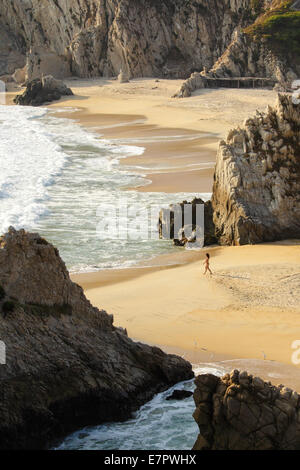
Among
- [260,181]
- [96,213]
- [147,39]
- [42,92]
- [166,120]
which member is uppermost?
[147,39]

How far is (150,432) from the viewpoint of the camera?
829 centimetres

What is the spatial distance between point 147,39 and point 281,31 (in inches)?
553

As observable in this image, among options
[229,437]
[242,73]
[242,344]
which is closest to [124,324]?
[242,344]

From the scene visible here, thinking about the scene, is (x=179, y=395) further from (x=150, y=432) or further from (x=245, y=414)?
(x=245, y=414)

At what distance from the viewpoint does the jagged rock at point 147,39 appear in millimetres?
62031

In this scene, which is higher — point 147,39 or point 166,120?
point 147,39

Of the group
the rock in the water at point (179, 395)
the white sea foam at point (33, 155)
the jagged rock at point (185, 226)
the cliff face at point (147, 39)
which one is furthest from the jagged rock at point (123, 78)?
the rock in the water at point (179, 395)

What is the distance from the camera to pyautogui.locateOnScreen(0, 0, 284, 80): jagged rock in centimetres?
6203

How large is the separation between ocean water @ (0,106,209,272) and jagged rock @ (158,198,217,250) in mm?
298

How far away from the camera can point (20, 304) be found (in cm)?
808

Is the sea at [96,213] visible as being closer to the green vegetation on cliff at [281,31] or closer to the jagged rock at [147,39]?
the green vegetation on cliff at [281,31]

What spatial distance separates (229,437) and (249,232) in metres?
9.49

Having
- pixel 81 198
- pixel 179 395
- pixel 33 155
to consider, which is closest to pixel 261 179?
pixel 81 198

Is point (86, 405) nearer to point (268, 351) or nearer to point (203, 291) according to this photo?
point (268, 351)
